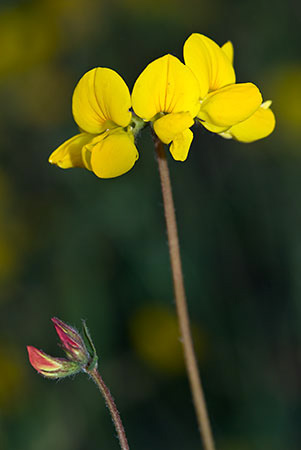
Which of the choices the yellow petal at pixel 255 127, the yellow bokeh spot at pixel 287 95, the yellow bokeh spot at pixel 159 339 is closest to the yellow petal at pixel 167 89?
A: the yellow petal at pixel 255 127

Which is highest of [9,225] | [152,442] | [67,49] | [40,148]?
[67,49]

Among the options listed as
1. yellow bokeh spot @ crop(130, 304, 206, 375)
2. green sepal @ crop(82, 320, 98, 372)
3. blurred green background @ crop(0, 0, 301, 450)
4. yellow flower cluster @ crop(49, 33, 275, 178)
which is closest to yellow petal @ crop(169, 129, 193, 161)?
yellow flower cluster @ crop(49, 33, 275, 178)

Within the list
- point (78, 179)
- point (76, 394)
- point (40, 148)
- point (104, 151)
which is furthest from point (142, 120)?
point (40, 148)

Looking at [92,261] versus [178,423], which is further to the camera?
[92,261]

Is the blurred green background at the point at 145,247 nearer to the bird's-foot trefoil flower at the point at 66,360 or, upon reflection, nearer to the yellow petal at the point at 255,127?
the bird's-foot trefoil flower at the point at 66,360

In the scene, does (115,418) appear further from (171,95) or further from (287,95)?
(287,95)

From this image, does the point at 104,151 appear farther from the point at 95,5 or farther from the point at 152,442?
the point at 95,5
